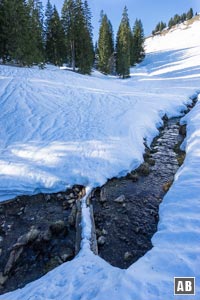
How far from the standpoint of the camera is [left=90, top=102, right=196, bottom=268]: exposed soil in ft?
19.9

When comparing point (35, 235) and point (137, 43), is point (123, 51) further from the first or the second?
point (35, 235)

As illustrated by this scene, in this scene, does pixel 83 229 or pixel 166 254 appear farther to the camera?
pixel 83 229

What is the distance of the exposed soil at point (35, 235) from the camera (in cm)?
561

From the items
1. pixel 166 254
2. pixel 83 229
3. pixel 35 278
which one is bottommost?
pixel 35 278

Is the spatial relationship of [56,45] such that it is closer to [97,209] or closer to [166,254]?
[97,209]

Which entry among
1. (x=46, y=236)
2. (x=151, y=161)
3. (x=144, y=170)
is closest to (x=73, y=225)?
(x=46, y=236)

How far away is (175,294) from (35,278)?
311 centimetres

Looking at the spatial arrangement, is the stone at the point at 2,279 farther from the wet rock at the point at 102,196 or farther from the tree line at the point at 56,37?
the tree line at the point at 56,37

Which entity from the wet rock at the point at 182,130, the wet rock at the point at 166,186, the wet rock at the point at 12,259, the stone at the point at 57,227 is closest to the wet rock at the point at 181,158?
the wet rock at the point at 166,186

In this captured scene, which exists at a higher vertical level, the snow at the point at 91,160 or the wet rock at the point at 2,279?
the snow at the point at 91,160

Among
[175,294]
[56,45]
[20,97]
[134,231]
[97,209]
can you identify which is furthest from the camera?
[56,45]

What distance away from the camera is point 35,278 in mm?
5395

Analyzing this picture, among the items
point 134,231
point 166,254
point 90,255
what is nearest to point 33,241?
point 90,255

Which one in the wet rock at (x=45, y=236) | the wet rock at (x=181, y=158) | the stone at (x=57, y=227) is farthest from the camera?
the wet rock at (x=181, y=158)
